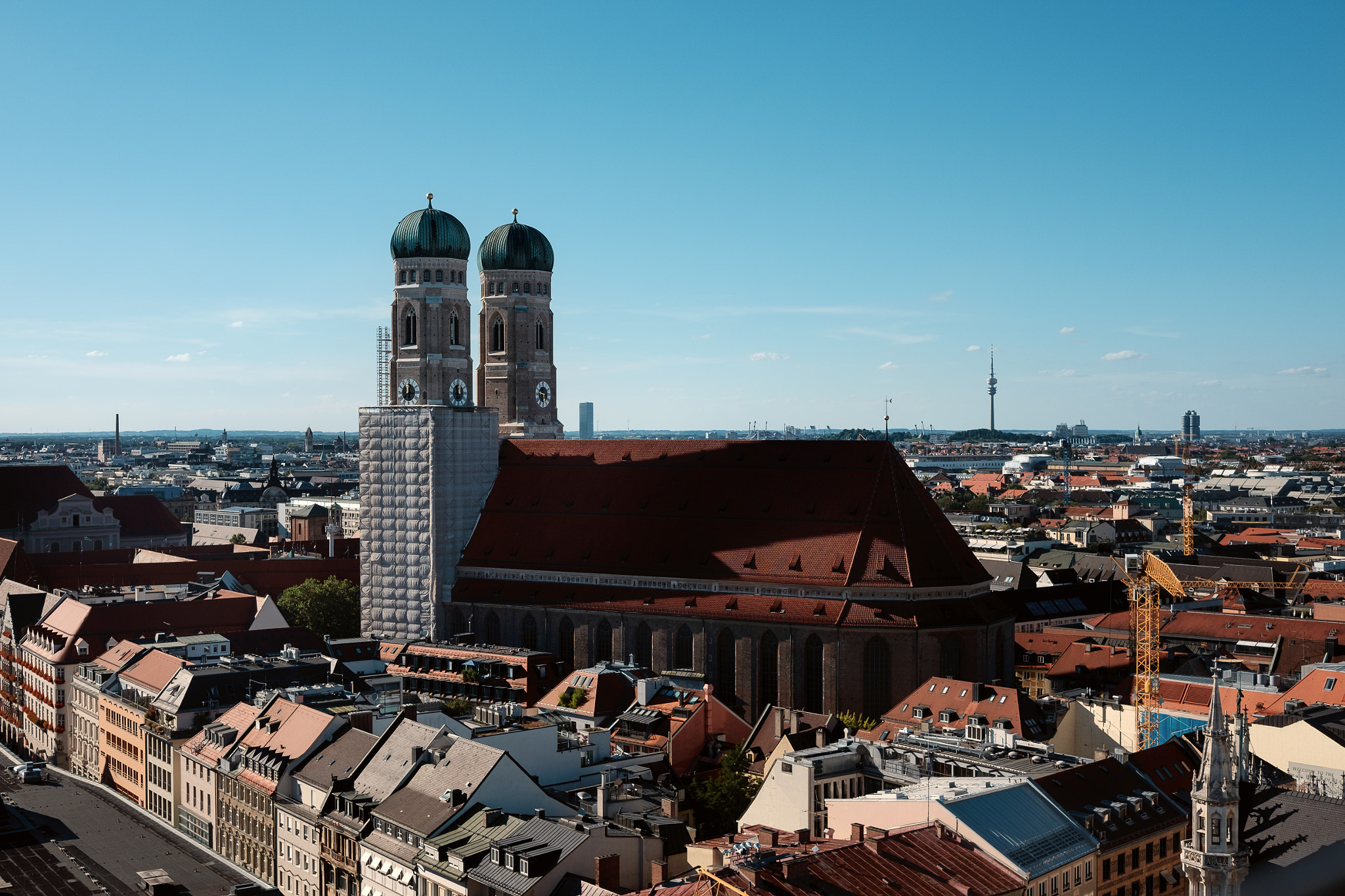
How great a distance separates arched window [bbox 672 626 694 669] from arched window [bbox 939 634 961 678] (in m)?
17.7

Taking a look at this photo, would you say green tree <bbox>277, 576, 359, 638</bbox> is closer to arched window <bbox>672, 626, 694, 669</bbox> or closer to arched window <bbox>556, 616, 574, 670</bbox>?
arched window <bbox>556, 616, 574, 670</bbox>

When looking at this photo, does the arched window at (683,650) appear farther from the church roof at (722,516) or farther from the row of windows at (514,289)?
the row of windows at (514,289)

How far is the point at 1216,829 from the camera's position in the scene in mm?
37125

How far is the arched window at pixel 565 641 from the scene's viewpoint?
110 metres

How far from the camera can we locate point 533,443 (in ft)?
400

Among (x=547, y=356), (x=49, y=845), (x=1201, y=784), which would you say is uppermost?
(x=547, y=356)

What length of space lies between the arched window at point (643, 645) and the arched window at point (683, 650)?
226 centimetres

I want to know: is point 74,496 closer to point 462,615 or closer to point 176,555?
point 176,555

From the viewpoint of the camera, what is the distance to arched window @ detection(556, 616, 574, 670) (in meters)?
110

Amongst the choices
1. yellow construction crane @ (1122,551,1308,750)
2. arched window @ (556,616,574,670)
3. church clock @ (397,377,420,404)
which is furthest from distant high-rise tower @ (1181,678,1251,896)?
church clock @ (397,377,420,404)

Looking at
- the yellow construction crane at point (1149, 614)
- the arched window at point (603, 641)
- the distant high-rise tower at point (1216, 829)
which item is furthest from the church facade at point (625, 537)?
the distant high-rise tower at point (1216, 829)

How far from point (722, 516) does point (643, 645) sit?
11.0m

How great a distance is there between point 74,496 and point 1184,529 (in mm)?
133953

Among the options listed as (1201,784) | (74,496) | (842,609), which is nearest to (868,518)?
(842,609)
